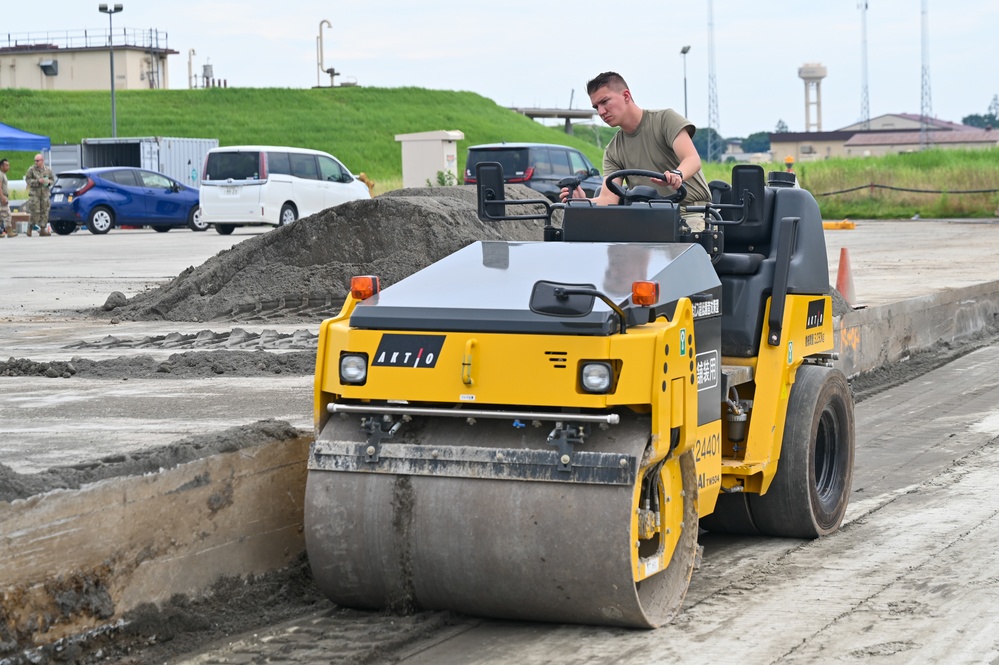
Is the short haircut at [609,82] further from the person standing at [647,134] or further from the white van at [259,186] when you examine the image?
the white van at [259,186]

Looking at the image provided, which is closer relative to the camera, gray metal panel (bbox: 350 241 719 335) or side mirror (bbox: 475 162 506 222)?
gray metal panel (bbox: 350 241 719 335)

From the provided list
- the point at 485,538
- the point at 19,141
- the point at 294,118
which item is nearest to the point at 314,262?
the point at 485,538

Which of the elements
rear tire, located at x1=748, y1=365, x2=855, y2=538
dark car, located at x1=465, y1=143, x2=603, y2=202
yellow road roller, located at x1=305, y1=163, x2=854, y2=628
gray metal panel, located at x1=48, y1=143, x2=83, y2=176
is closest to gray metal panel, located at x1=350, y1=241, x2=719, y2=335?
yellow road roller, located at x1=305, y1=163, x2=854, y2=628

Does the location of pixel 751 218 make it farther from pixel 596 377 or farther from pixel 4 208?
pixel 4 208

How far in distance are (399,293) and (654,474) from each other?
3.90ft

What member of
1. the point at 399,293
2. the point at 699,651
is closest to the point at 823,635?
the point at 699,651

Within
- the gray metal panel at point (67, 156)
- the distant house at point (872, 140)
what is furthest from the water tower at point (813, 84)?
the gray metal panel at point (67, 156)

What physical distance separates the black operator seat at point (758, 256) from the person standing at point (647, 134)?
0.73ft

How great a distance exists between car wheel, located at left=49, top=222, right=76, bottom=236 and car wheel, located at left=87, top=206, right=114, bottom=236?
468mm

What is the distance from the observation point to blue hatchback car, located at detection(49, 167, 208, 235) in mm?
30031

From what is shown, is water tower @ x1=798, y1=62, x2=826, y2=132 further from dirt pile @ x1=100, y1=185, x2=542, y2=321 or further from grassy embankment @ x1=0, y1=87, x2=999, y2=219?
dirt pile @ x1=100, y1=185, x2=542, y2=321

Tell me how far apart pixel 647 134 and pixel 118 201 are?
25915mm

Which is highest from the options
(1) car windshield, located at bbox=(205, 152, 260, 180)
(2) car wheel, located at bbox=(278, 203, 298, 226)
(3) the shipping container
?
(3) the shipping container

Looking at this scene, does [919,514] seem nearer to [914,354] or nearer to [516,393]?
[516,393]
